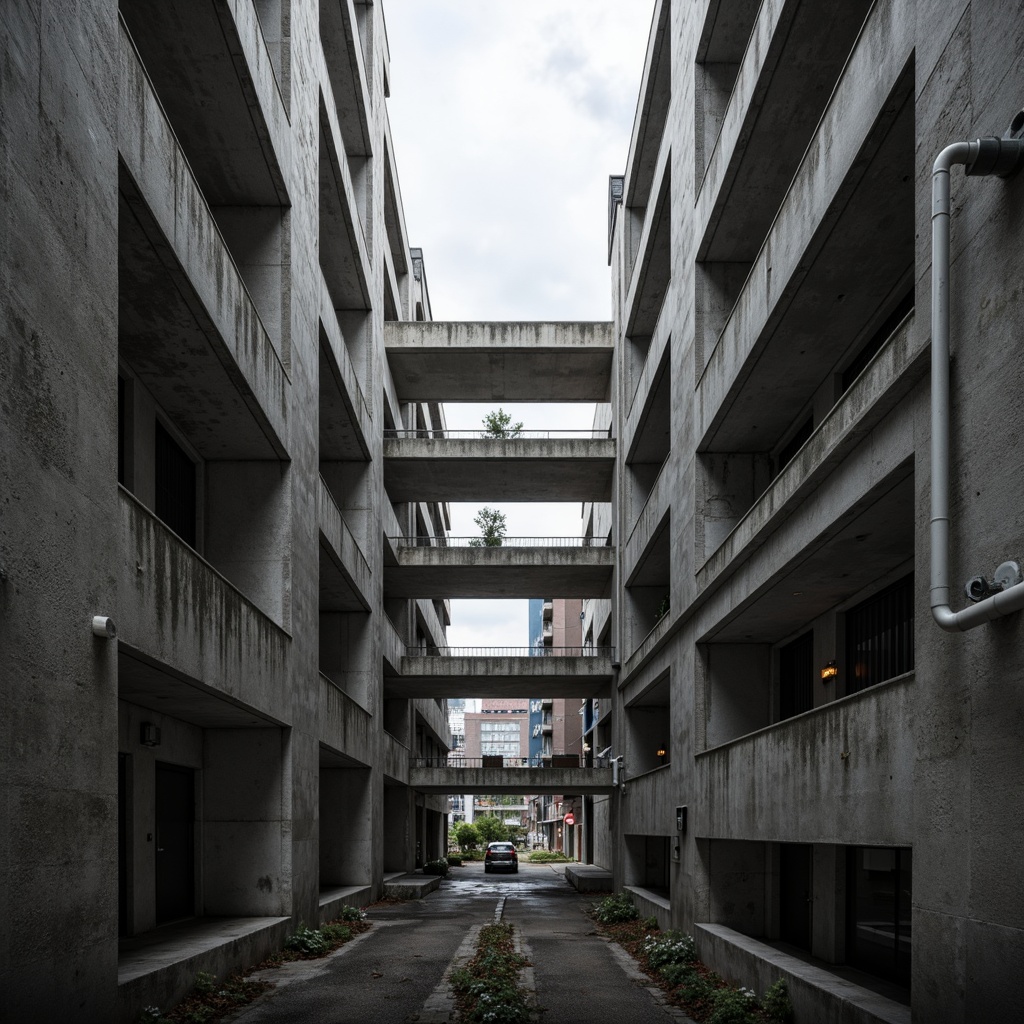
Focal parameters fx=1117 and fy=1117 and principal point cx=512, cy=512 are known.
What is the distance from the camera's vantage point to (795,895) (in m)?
17.4

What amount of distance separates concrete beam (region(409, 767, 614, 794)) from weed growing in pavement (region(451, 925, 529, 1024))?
16280mm

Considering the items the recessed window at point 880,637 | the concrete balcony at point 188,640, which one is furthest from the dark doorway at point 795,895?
the concrete balcony at point 188,640

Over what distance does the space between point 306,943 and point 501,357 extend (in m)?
20.1

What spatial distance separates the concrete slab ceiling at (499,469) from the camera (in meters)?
33.4

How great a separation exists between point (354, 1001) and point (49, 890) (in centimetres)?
650

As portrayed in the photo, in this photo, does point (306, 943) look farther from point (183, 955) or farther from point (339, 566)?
point (339, 566)

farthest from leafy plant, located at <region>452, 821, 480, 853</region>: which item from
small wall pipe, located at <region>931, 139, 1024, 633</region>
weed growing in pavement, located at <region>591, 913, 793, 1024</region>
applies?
small wall pipe, located at <region>931, 139, 1024, 633</region>

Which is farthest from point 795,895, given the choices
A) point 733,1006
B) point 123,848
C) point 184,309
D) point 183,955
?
point 184,309

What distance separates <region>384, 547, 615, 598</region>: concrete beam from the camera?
34906 mm

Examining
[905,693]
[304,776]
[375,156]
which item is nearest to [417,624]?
[375,156]

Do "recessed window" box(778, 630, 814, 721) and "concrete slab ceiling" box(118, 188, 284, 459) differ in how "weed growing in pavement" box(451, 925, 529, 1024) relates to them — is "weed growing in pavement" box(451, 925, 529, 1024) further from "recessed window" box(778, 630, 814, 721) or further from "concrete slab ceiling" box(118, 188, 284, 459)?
"concrete slab ceiling" box(118, 188, 284, 459)

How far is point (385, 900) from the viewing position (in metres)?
30.1

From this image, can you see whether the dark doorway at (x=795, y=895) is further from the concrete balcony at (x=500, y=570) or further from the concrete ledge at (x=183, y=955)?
the concrete balcony at (x=500, y=570)

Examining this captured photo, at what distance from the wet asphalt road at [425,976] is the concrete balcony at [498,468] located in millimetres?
13058
